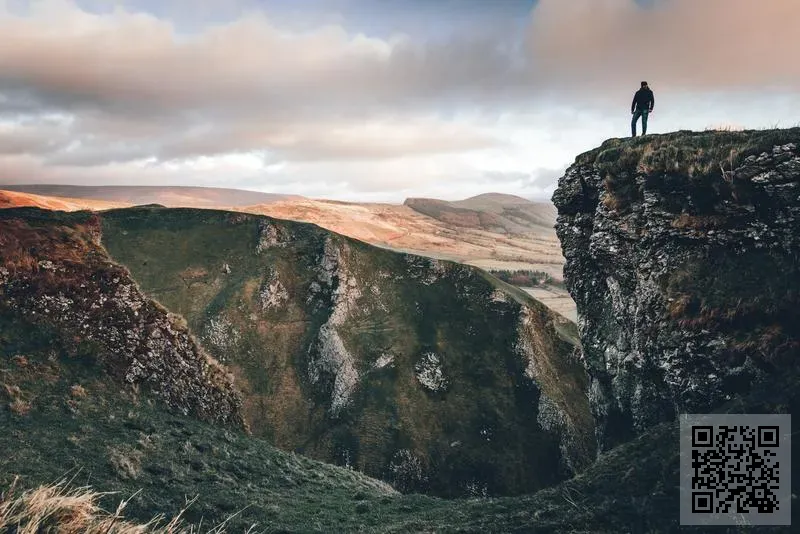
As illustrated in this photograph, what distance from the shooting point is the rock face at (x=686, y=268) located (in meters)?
24.3

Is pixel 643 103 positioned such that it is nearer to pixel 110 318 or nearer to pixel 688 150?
pixel 688 150

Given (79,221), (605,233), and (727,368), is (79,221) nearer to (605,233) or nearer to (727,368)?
(605,233)

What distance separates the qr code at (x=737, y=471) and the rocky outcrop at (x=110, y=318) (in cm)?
3082

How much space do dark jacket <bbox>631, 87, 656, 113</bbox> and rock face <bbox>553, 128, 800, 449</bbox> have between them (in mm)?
2566

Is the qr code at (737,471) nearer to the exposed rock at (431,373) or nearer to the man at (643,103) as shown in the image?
the man at (643,103)

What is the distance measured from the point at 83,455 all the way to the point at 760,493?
100 feet

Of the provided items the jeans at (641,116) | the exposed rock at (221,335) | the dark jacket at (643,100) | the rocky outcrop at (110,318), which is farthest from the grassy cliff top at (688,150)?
the exposed rock at (221,335)

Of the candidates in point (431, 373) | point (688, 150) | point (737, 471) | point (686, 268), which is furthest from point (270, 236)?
point (737, 471)

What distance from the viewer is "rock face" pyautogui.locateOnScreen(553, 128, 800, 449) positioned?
2433 cm

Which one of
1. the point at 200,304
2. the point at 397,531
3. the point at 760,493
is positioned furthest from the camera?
the point at 200,304

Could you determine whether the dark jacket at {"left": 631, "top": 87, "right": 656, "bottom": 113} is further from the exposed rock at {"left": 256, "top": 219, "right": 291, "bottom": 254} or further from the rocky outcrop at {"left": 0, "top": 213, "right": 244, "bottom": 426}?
the exposed rock at {"left": 256, "top": 219, "right": 291, "bottom": 254}

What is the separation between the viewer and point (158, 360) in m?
33.2

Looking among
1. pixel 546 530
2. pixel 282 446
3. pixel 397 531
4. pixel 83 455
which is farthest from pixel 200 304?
pixel 546 530

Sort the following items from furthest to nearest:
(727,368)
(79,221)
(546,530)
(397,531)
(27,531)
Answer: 1. (79,221)
2. (727,368)
3. (397,531)
4. (546,530)
5. (27,531)
